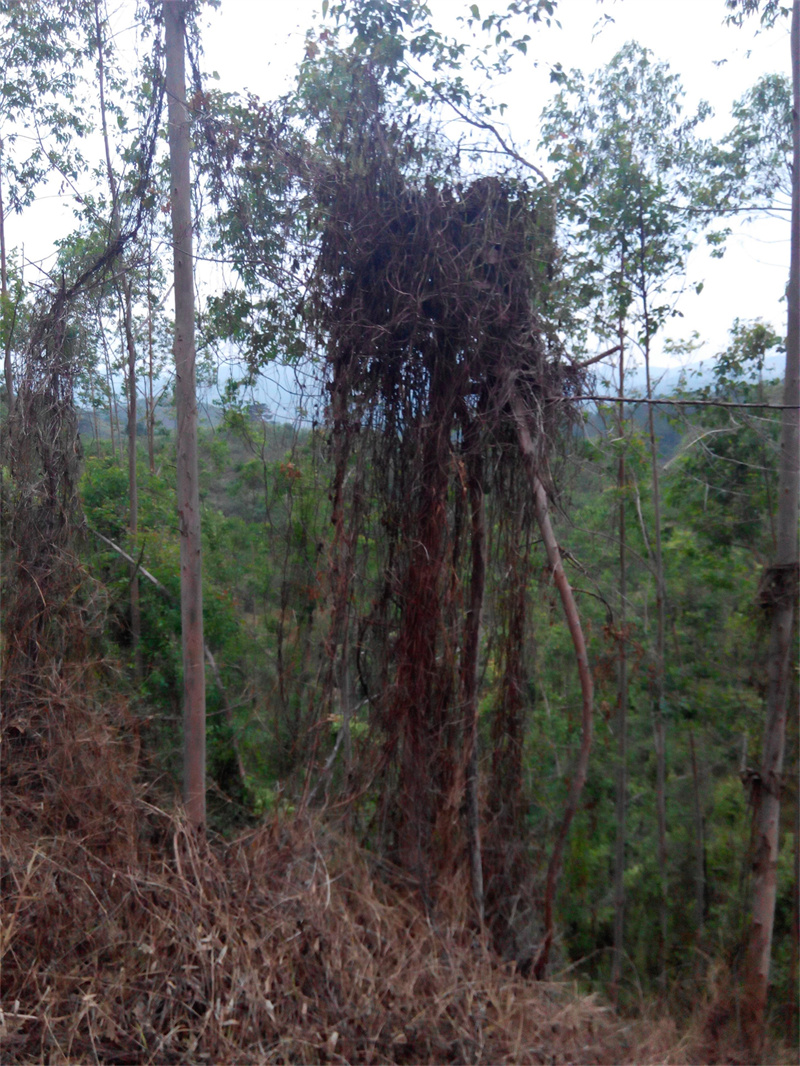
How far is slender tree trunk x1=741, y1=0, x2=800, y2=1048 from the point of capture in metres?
6.64

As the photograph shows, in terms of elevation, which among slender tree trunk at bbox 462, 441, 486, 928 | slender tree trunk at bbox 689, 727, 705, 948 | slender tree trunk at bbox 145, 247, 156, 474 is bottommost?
slender tree trunk at bbox 689, 727, 705, 948

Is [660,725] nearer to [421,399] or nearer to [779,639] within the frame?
[779,639]

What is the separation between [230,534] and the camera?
9.93 metres

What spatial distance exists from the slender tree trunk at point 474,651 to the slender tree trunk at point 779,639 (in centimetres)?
367

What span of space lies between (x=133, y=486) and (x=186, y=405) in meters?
4.30

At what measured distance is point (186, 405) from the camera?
528 centimetres

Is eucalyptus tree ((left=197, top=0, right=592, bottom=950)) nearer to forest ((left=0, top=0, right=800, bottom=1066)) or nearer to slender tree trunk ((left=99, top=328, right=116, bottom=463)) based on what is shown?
forest ((left=0, top=0, right=800, bottom=1066))

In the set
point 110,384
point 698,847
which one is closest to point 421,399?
point 110,384

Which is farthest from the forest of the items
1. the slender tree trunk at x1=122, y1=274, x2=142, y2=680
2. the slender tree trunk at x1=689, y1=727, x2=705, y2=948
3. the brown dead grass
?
the slender tree trunk at x1=689, y1=727, x2=705, y2=948

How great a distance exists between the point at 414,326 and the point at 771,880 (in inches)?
240

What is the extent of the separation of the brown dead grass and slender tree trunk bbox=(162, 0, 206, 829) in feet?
3.88

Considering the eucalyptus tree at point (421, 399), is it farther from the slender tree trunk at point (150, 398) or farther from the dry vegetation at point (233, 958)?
the slender tree trunk at point (150, 398)

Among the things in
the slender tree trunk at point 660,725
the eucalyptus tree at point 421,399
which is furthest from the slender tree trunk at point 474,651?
the slender tree trunk at point 660,725

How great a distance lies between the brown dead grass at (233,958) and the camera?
278cm
